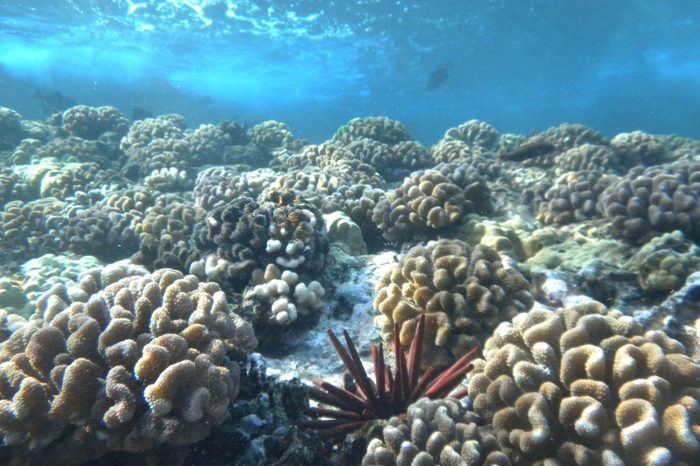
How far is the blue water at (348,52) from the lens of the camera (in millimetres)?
30562

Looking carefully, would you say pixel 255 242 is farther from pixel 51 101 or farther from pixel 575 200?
pixel 51 101

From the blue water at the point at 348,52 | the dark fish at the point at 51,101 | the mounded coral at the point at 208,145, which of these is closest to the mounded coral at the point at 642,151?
the mounded coral at the point at 208,145

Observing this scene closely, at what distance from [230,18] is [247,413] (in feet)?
118

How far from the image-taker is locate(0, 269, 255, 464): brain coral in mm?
2289

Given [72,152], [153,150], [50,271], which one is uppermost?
[153,150]

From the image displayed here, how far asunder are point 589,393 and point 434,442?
105 cm

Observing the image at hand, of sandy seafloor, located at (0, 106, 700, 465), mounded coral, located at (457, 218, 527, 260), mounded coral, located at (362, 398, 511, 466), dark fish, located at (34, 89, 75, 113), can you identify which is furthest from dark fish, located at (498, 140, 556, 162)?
dark fish, located at (34, 89, 75, 113)

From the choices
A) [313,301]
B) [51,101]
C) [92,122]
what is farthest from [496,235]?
[51,101]

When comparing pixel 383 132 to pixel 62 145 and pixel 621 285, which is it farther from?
pixel 62 145

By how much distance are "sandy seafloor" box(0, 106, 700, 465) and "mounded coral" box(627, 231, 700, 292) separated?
0.08ft

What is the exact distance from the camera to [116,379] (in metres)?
2.35

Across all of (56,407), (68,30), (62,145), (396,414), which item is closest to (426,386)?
(396,414)

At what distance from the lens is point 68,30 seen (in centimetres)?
3312

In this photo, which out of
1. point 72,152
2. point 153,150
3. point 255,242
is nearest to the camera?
point 255,242
